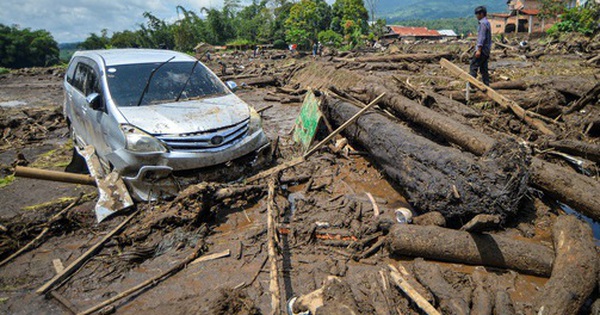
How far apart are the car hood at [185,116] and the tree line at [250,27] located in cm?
3329

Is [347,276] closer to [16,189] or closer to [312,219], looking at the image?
[312,219]

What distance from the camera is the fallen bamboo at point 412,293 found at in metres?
2.63

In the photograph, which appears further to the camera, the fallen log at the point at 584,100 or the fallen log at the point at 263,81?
the fallen log at the point at 263,81

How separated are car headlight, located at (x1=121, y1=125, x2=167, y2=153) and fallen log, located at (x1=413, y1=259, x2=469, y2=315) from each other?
137 inches

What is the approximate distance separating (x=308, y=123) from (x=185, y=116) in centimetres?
271

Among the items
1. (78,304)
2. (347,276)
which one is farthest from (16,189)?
(347,276)

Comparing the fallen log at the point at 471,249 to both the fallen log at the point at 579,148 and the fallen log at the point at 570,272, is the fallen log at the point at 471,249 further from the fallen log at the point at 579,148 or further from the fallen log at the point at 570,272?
the fallen log at the point at 579,148

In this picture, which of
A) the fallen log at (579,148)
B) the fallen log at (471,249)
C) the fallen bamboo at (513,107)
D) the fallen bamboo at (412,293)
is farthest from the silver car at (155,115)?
the fallen bamboo at (513,107)

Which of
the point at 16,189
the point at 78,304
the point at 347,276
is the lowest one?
the point at 347,276

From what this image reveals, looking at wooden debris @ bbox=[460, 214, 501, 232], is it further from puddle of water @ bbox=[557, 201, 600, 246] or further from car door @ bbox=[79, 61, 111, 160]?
car door @ bbox=[79, 61, 111, 160]

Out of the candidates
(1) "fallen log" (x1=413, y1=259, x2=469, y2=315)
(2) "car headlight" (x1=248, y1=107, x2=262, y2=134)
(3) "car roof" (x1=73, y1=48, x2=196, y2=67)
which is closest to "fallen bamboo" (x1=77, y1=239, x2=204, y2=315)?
(2) "car headlight" (x1=248, y1=107, x2=262, y2=134)

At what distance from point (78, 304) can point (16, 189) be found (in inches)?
152

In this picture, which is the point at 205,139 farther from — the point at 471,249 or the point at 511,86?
the point at 511,86

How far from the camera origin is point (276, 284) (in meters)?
2.74
